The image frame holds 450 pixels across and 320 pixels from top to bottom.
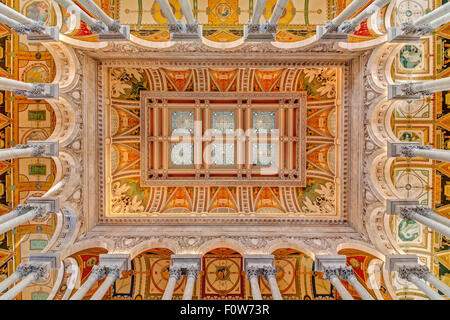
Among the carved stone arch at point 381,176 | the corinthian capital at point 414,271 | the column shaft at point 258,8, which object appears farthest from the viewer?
the carved stone arch at point 381,176

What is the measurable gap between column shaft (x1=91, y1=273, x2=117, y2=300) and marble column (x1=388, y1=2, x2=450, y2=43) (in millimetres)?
13148

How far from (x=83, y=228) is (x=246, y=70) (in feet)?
35.0

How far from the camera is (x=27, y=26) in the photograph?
828cm

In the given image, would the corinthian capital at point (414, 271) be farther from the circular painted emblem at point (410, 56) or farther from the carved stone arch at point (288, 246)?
the circular painted emblem at point (410, 56)

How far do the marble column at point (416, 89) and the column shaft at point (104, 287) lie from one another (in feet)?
39.9

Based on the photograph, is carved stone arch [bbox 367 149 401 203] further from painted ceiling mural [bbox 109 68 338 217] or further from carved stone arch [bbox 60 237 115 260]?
carved stone arch [bbox 60 237 115 260]

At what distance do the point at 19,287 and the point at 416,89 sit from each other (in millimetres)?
14594

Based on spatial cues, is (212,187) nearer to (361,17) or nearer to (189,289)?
(189,289)

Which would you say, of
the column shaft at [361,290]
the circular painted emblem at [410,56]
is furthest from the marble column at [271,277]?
the circular painted emblem at [410,56]

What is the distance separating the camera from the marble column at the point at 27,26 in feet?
25.5

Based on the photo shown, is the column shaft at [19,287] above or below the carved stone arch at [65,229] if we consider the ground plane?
below

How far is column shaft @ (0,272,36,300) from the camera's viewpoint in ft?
25.0

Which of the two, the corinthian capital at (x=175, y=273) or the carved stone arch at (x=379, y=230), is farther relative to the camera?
the carved stone arch at (x=379, y=230)
